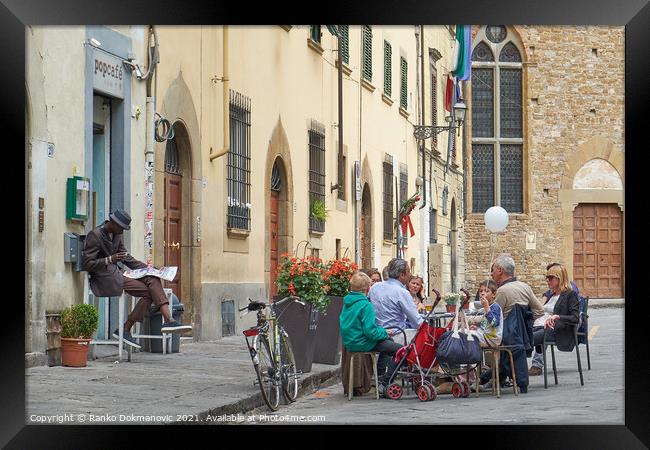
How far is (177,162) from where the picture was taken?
15586 mm

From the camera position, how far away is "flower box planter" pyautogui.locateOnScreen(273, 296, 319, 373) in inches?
474

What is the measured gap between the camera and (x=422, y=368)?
1120 cm

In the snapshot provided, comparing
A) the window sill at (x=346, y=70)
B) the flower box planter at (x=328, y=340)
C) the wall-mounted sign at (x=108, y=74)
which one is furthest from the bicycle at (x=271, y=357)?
the window sill at (x=346, y=70)

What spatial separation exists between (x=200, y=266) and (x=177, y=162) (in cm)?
122

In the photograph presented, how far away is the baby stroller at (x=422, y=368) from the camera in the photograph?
11.1 meters

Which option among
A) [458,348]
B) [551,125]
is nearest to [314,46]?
[458,348]

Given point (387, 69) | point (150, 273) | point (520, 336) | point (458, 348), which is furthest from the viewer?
point (387, 69)

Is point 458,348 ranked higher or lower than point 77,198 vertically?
lower

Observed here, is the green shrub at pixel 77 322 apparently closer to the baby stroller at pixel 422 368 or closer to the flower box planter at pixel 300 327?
the flower box planter at pixel 300 327

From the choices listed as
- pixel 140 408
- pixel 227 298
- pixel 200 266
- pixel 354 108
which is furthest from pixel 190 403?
pixel 354 108

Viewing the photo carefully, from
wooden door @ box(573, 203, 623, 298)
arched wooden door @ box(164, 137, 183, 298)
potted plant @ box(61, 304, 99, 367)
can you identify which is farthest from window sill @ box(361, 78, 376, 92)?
wooden door @ box(573, 203, 623, 298)

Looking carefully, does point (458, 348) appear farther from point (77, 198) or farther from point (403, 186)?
point (403, 186)

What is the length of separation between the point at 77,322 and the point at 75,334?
0.10 meters

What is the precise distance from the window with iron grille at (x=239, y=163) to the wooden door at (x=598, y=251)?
2544 centimetres
